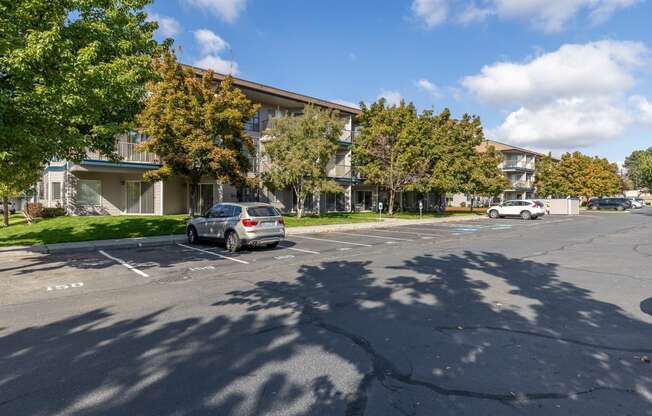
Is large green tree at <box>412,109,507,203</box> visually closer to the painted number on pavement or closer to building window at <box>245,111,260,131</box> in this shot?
building window at <box>245,111,260,131</box>

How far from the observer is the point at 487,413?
10.4ft

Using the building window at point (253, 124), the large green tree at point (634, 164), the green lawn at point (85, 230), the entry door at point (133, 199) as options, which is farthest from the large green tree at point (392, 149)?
the large green tree at point (634, 164)

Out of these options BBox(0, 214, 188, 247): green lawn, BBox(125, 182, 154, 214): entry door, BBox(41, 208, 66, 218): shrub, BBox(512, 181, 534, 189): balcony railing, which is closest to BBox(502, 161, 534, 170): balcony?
BBox(512, 181, 534, 189): balcony railing

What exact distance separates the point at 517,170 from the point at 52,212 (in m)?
60.0

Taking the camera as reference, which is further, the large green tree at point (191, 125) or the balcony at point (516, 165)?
the balcony at point (516, 165)

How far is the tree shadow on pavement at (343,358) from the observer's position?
11.0 feet

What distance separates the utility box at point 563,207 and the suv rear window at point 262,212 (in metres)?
39.3

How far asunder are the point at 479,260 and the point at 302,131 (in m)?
16.1

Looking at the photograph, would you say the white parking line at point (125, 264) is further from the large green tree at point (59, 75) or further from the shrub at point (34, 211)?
the shrub at point (34, 211)

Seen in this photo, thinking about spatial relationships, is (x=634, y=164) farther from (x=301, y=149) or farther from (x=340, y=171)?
(x=301, y=149)

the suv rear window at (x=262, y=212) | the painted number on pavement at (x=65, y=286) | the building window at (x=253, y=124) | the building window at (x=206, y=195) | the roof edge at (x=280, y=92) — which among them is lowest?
the painted number on pavement at (x=65, y=286)

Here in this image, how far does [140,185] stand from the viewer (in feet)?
85.4

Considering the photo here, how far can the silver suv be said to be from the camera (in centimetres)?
1258

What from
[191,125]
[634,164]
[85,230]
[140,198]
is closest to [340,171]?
[140,198]
